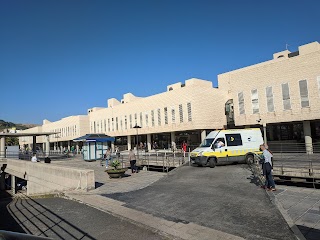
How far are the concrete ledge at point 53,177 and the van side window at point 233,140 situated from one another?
31.8 feet

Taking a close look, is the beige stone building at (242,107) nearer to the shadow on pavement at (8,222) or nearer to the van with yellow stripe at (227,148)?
the van with yellow stripe at (227,148)

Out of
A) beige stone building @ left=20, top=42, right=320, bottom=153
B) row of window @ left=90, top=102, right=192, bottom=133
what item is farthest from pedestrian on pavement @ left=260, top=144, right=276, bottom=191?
row of window @ left=90, top=102, right=192, bottom=133

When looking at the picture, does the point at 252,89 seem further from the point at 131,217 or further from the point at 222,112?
the point at 131,217

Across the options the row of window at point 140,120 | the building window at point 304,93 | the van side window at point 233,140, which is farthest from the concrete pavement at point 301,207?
the row of window at point 140,120

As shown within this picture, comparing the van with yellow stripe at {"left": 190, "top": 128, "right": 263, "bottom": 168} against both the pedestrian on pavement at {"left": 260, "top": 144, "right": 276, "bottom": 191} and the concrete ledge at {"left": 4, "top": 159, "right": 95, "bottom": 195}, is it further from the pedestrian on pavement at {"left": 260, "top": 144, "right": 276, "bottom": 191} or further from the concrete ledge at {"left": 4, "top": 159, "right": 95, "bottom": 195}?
the concrete ledge at {"left": 4, "top": 159, "right": 95, "bottom": 195}

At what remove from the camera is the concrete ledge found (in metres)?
12.2

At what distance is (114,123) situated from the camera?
171 ft

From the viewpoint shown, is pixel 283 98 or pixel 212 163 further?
pixel 283 98

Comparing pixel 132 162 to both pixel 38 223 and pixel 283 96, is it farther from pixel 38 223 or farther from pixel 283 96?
pixel 283 96

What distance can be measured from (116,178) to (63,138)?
6118 centimetres

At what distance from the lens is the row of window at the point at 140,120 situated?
→ 1516 inches

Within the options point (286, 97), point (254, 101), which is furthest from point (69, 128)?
point (286, 97)

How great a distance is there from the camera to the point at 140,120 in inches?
1773

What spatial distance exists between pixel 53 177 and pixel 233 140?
12.5m
